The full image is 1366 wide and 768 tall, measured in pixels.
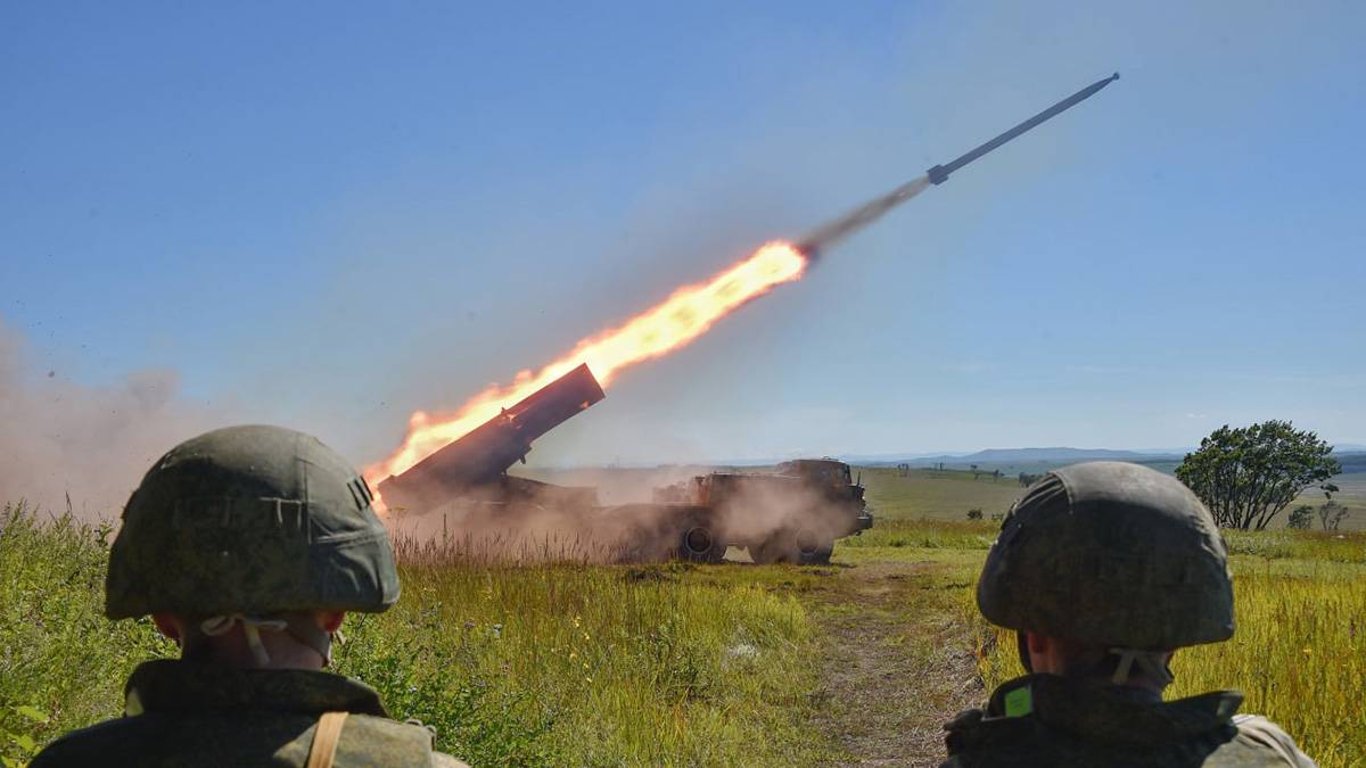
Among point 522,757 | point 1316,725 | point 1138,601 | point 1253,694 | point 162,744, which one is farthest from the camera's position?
point 1253,694

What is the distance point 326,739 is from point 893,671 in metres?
9.30

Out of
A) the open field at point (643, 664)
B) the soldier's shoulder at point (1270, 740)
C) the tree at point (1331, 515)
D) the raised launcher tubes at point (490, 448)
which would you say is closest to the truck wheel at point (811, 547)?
the raised launcher tubes at point (490, 448)

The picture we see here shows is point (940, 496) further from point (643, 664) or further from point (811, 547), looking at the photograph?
point (643, 664)

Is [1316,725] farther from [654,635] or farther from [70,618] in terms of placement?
[70,618]

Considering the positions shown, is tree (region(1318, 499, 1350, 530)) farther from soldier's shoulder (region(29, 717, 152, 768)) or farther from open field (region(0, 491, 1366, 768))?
soldier's shoulder (region(29, 717, 152, 768))

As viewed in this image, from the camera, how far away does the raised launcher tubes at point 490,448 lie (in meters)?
19.0

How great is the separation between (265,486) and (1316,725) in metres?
6.65

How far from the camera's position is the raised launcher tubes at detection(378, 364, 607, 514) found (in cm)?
1897

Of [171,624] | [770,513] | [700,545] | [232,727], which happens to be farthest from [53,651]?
[770,513]

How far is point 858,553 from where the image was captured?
27.3m

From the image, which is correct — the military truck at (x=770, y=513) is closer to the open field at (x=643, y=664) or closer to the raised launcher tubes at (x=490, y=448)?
the raised launcher tubes at (x=490, y=448)


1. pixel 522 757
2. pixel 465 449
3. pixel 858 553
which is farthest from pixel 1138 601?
pixel 858 553

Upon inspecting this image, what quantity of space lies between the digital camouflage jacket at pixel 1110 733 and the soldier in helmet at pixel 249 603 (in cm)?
120

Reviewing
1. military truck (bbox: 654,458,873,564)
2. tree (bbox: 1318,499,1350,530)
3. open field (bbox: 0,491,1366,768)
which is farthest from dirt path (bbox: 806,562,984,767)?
tree (bbox: 1318,499,1350,530)
